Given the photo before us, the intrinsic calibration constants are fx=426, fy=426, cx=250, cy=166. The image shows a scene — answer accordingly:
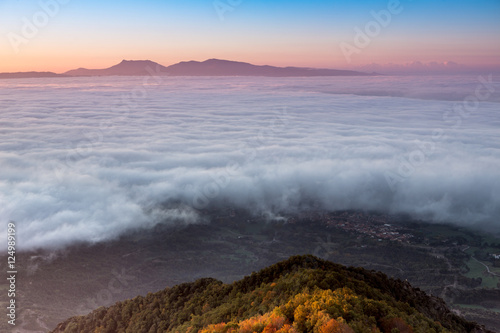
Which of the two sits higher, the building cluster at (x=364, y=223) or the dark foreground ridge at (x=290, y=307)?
the dark foreground ridge at (x=290, y=307)

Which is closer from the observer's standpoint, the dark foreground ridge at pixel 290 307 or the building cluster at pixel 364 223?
the dark foreground ridge at pixel 290 307

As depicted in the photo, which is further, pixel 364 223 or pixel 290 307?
pixel 364 223

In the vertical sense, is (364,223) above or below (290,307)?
below

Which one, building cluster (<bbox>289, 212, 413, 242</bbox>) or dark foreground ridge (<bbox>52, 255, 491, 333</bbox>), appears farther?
building cluster (<bbox>289, 212, 413, 242</bbox>)

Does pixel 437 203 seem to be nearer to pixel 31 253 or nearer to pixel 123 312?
pixel 31 253

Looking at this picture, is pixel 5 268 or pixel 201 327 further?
pixel 5 268

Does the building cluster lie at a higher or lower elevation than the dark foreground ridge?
lower

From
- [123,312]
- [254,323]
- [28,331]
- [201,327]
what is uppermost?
[254,323]

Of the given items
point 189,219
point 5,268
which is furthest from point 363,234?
point 5,268
